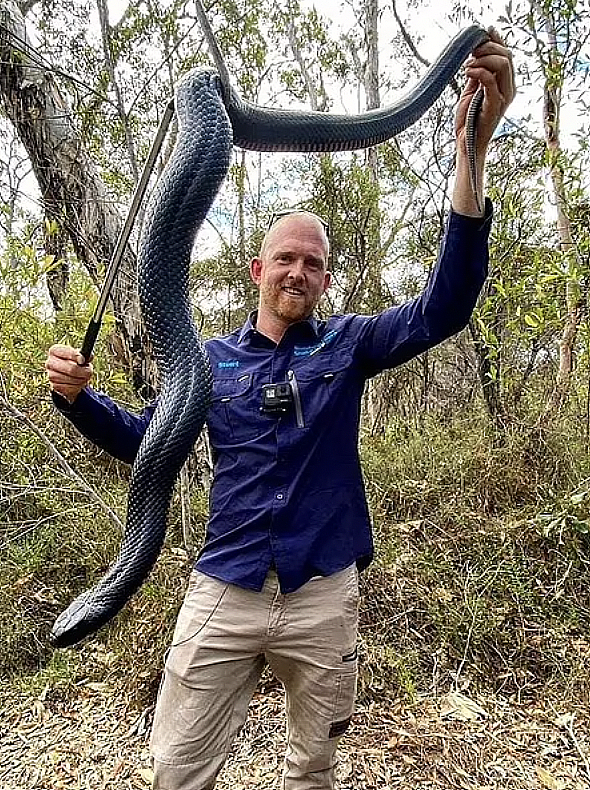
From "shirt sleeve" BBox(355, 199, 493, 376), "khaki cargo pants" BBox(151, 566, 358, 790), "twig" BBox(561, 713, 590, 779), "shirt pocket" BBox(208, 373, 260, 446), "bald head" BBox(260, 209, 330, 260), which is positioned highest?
"bald head" BBox(260, 209, 330, 260)

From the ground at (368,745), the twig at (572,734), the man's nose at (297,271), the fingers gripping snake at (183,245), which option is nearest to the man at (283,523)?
the man's nose at (297,271)

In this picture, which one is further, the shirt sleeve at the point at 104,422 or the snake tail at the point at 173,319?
the shirt sleeve at the point at 104,422

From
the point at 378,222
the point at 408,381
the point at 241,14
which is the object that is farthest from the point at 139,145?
the point at 408,381

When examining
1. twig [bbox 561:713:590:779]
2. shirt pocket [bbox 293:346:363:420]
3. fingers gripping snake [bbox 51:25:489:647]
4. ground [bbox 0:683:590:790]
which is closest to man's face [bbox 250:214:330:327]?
shirt pocket [bbox 293:346:363:420]

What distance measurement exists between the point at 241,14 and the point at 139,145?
5.61ft

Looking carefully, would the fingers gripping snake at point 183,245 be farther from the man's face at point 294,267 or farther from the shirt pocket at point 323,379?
the shirt pocket at point 323,379

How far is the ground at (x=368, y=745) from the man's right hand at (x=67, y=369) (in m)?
1.98

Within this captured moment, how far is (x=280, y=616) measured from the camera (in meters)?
1.80

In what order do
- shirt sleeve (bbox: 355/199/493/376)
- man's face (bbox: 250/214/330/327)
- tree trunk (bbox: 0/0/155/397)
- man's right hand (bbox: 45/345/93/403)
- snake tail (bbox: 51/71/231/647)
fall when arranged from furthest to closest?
1. tree trunk (bbox: 0/0/155/397)
2. man's face (bbox: 250/214/330/327)
3. man's right hand (bbox: 45/345/93/403)
4. shirt sleeve (bbox: 355/199/493/376)
5. snake tail (bbox: 51/71/231/647)

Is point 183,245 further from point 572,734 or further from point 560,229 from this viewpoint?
point 560,229

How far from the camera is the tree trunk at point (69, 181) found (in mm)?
3146

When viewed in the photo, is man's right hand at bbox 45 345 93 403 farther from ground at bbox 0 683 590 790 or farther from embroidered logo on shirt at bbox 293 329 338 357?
ground at bbox 0 683 590 790

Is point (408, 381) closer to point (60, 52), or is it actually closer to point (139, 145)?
point (139, 145)

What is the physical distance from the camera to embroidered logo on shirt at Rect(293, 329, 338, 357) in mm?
1929
